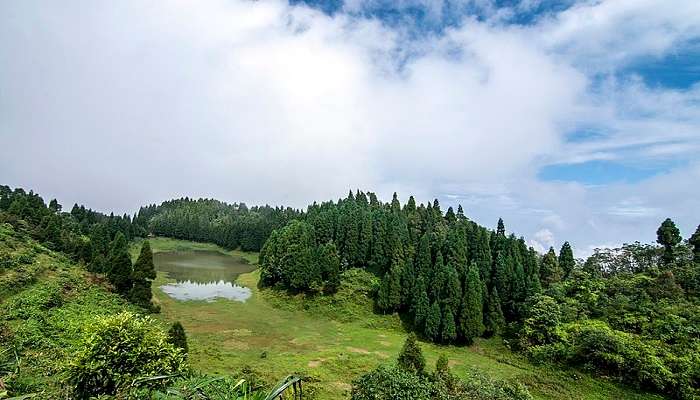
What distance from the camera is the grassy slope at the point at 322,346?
25.4 meters

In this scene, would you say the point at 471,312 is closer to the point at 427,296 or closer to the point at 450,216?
the point at 427,296

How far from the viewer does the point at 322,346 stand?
31438 millimetres

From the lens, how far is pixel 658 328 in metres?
28.8

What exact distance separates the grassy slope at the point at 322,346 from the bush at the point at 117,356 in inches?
405

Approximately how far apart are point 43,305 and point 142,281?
407 inches

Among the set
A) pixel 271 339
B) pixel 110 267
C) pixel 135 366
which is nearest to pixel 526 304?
pixel 271 339

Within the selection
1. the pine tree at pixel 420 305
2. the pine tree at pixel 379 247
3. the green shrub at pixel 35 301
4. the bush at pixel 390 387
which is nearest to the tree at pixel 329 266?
the pine tree at pixel 379 247

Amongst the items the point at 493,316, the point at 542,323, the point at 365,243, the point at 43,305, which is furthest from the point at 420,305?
the point at 43,305

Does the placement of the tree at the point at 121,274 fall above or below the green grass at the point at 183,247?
below

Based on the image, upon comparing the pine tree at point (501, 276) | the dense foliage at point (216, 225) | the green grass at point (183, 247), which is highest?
the dense foliage at point (216, 225)

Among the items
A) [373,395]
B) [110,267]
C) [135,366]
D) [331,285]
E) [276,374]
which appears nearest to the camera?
[135,366]

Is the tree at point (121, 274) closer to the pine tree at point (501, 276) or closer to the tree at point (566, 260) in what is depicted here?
the pine tree at point (501, 276)

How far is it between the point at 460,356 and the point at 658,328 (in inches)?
557

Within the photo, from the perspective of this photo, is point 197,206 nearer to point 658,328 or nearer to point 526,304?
point 526,304
